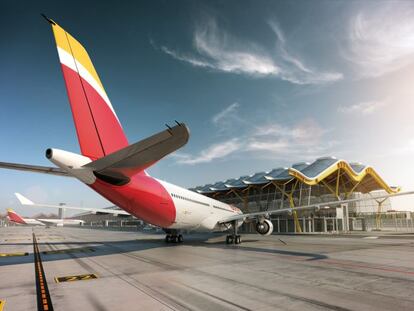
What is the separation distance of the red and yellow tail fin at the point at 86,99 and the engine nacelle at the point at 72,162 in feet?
2.48

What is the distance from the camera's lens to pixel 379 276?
1077cm

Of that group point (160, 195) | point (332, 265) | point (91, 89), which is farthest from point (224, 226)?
point (91, 89)

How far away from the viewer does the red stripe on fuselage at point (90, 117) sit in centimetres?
1152

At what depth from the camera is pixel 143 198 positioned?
15828 millimetres

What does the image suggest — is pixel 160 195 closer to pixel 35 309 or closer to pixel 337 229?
pixel 35 309

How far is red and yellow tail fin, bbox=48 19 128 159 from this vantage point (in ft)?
37.6

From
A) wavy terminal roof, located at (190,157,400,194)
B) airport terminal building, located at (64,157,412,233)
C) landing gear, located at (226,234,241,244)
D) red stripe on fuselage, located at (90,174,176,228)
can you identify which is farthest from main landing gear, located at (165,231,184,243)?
wavy terminal roof, located at (190,157,400,194)

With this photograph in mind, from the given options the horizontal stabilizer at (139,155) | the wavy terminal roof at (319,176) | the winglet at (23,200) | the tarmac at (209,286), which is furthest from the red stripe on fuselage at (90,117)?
the wavy terminal roof at (319,176)

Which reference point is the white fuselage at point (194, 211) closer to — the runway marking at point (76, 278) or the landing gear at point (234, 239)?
the landing gear at point (234, 239)

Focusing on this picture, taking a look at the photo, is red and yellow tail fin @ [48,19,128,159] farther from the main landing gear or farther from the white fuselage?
the main landing gear

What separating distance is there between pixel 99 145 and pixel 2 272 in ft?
22.3

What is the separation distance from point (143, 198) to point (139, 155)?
21.2ft

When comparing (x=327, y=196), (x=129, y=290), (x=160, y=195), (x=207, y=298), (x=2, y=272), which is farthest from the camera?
(x=327, y=196)

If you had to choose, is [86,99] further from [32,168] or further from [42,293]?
[42,293]
